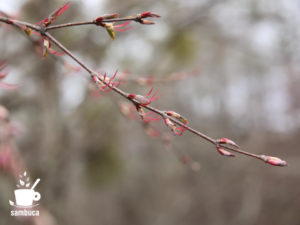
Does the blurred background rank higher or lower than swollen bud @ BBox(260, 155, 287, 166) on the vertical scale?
higher

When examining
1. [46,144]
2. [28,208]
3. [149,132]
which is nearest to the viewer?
[149,132]

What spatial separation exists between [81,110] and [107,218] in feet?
12.6

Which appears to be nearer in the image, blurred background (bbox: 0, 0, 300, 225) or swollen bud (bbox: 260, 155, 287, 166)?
swollen bud (bbox: 260, 155, 287, 166)

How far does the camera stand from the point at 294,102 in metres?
7.04

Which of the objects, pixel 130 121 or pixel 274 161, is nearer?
pixel 274 161

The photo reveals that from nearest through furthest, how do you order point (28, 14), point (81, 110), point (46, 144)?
point (28, 14) < point (46, 144) < point (81, 110)

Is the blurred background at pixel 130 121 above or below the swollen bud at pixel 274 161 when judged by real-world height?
above

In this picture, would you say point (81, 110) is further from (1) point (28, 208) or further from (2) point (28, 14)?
(1) point (28, 208)

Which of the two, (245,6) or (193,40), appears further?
(193,40)

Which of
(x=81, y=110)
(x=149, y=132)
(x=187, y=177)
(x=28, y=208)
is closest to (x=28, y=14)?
(x=81, y=110)

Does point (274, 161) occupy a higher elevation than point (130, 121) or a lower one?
lower

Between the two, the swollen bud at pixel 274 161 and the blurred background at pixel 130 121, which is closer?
the swollen bud at pixel 274 161

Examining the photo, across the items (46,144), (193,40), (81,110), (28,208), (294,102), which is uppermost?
(294,102)

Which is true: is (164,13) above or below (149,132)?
above
